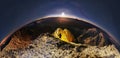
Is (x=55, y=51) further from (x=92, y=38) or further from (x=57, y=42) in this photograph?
(x=92, y=38)

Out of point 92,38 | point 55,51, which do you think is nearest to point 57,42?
point 55,51

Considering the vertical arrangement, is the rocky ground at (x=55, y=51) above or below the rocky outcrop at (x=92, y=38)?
below

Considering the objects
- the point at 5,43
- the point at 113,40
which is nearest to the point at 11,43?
the point at 5,43

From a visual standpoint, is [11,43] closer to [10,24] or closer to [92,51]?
[10,24]

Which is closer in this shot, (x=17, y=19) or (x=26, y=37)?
(x=26, y=37)

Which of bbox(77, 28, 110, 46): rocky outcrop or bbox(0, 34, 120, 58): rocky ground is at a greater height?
bbox(77, 28, 110, 46): rocky outcrop
